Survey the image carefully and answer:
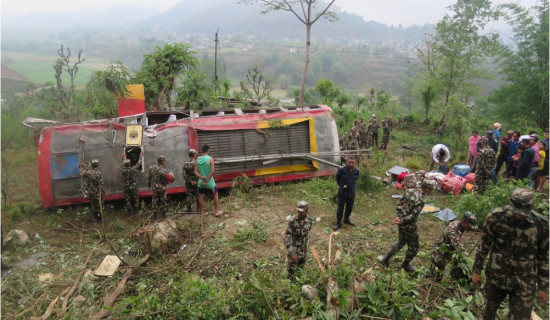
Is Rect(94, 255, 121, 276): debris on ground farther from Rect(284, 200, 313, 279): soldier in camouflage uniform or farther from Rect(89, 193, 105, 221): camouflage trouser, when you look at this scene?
Rect(284, 200, 313, 279): soldier in camouflage uniform

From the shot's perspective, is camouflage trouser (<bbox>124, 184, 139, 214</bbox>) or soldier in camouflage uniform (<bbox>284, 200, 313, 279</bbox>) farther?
camouflage trouser (<bbox>124, 184, 139, 214</bbox>)

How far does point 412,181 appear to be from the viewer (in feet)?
16.7

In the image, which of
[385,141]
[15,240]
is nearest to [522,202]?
[15,240]

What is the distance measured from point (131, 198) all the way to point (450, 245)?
6.72m

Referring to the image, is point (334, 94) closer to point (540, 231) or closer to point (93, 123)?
point (93, 123)

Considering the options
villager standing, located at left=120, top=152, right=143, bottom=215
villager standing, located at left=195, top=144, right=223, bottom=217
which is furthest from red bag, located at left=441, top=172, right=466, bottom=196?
villager standing, located at left=120, top=152, right=143, bottom=215

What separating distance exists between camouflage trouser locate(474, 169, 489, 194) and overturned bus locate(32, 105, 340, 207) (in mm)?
3475

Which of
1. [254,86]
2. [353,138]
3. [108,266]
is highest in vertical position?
[254,86]

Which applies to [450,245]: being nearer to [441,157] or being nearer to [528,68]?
[441,157]

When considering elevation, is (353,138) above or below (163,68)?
below

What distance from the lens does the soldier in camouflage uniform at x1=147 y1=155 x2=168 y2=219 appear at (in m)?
7.15

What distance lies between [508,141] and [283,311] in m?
8.83

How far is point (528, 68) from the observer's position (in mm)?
16750

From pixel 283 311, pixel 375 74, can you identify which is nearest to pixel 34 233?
pixel 283 311
